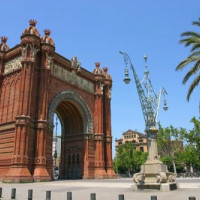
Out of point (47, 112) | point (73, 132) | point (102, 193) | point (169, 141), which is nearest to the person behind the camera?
point (102, 193)

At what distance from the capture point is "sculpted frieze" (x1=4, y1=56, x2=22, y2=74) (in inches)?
1327

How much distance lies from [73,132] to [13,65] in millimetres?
14753

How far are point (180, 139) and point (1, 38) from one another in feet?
134

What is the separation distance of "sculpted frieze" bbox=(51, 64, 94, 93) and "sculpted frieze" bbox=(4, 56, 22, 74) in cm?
472

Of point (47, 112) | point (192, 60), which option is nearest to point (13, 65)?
point (47, 112)

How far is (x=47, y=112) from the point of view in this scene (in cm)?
3316

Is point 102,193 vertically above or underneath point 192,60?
underneath

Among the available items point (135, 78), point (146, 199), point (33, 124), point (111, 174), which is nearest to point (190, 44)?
point (135, 78)

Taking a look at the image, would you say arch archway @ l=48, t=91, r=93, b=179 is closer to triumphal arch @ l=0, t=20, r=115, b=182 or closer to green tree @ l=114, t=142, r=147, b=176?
triumphal arch @ l=0, t=20, r=115, b=182

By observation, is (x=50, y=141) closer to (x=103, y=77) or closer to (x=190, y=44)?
(x=103, y=77)

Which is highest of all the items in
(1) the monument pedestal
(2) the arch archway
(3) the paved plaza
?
(2) the arch archway

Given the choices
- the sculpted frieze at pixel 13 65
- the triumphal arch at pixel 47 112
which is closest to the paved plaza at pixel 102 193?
the triumphal arch at pixel 47 112

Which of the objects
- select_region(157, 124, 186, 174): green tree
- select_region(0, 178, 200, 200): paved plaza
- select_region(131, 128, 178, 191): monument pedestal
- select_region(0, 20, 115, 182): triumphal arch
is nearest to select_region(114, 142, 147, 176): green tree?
select_region(157, 124, 186, 174): green tree

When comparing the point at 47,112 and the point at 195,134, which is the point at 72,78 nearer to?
the point at 47,112
